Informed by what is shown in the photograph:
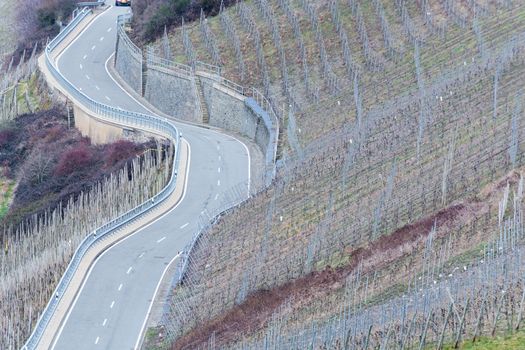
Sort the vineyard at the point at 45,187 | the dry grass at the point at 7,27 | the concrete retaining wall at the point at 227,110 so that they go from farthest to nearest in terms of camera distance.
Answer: the dry grass at the point at 7,27 → the concrete retaining wall at the point at 227,110 → the vineyard at the point at 45,187

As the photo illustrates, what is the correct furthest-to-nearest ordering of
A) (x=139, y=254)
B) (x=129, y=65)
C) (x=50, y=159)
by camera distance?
(x=129, y=65), (x=50, y=159), (x=139, y=254)

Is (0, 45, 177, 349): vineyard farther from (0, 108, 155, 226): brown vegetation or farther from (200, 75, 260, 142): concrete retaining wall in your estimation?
(200, 75, 260, 142): concrete retaining wall

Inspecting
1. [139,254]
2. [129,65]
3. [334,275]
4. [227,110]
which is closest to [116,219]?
[139,254]

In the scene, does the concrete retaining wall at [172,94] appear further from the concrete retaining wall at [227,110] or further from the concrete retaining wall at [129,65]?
the concrete retaining wall at [129,65]

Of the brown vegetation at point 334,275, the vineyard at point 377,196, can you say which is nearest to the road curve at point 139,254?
the vineyard at point 377,196

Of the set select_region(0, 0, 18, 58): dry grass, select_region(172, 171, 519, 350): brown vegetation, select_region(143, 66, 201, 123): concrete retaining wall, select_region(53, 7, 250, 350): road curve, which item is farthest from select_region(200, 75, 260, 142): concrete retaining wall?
select_region(0, 0, 18, 58): dry grass

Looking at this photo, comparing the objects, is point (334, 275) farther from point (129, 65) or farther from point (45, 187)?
point (129, 65)

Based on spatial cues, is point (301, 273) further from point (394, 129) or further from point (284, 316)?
point (394, 129)
